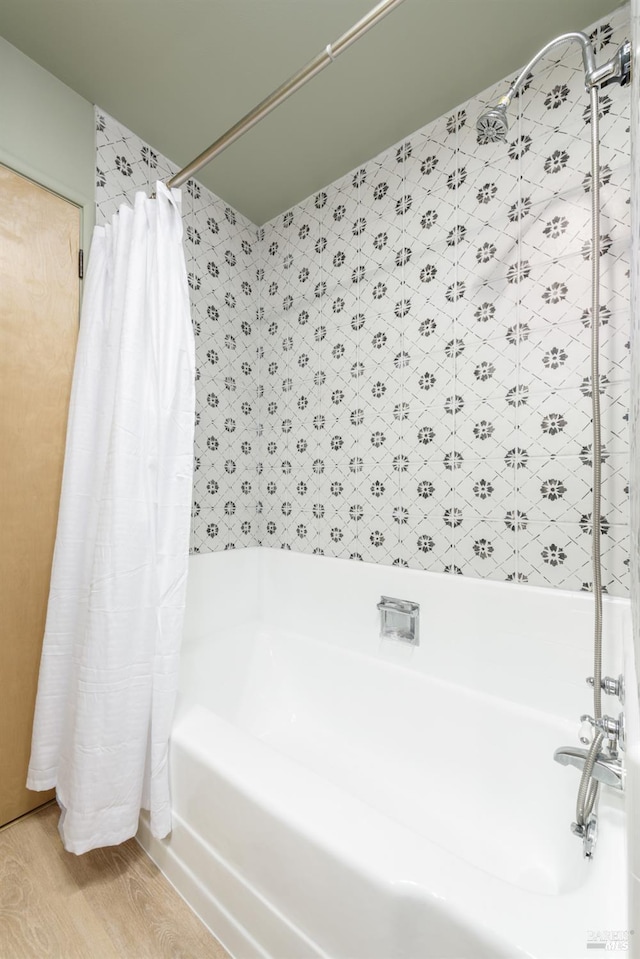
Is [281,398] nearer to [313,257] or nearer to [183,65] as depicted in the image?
[313,257]

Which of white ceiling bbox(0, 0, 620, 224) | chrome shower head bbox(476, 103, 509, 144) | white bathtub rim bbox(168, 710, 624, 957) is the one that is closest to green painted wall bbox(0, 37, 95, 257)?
white ceiling bbox(0, 0, 620, 224)

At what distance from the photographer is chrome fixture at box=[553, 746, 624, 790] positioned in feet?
2.89

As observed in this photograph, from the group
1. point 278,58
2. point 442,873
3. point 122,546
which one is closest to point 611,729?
point 442,873

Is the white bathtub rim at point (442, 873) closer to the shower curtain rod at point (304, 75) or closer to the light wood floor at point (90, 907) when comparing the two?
the light wood floor at point (90, 907)

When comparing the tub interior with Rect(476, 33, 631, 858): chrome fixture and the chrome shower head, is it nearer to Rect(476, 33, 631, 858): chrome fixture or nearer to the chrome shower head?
Rect(476, 33, 631, 858): chrome fixture

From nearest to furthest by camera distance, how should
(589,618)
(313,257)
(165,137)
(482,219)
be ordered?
(589,618)
(482,219)
(165,137)
(313,257)

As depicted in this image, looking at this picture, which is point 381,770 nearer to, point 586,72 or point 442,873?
point 442,873

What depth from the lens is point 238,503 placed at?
196 centimetres

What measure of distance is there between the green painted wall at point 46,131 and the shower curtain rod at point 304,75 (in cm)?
42

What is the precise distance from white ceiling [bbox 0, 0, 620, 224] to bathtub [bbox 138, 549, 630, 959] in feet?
5.34

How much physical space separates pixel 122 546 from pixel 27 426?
1.83ft

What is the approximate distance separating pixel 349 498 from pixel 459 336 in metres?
0.72

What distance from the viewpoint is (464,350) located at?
1438 millimetres

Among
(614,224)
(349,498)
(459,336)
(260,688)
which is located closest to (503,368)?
(459,336)
